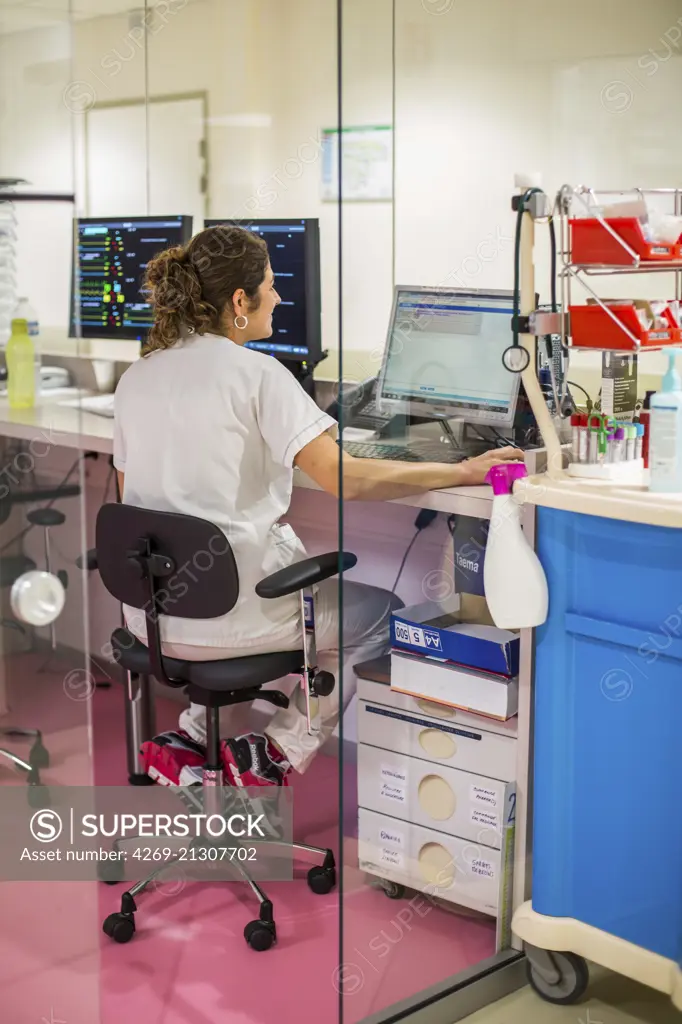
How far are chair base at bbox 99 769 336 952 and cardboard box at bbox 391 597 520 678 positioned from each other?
1.74 ft

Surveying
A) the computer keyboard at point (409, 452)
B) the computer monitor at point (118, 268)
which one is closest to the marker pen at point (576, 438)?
the computer keyboard at point (409, 452)

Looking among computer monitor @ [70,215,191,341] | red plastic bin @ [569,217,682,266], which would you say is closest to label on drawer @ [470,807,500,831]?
red plastic bin @ [569,217,682,266]

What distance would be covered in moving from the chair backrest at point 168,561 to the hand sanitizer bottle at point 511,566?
0.47 meters

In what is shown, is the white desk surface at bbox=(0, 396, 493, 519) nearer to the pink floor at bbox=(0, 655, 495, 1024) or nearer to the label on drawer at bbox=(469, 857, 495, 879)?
the pink floor at bbox=(0, 655, 495, 1024)

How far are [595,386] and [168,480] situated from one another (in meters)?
0.86

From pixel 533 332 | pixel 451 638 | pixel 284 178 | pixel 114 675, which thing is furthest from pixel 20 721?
pixel 284 178

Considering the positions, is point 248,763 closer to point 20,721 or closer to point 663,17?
point 20,721

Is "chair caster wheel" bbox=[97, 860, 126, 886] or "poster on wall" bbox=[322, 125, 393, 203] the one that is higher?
"poster on wall" bbox=[322, 125, 393, 203]

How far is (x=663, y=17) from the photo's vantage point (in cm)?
247

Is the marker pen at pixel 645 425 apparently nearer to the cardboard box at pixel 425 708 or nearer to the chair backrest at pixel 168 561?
the cardboard box at pixel 425 708

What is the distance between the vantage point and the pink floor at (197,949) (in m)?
1.86

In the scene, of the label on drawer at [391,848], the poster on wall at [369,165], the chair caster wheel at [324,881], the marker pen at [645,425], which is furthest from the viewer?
the chair caster wheel at [324,881]

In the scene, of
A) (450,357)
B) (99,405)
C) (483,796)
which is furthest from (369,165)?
(483,796)

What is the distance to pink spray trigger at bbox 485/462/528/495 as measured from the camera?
190 centimetres
